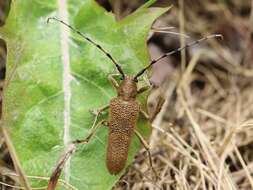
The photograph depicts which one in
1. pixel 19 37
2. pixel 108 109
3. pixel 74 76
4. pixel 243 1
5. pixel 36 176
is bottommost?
pixel 36 176

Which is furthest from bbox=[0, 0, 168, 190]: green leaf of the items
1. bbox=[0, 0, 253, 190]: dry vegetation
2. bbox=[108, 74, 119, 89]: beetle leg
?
bbox=[0, 0, 253, 190]: dry vegetation

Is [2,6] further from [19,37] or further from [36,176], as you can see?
[36,176]

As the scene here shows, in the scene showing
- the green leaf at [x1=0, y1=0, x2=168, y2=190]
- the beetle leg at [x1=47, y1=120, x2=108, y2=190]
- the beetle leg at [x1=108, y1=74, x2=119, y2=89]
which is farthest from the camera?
the beetle leg at [x1=108, y1=74, x2=119, y2=89]

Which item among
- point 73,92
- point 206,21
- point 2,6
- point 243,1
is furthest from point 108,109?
point 243,1

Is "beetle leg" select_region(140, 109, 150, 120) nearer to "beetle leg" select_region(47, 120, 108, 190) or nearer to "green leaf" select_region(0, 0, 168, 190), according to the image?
"green leaf" select_region(0, 0, 168, 190)

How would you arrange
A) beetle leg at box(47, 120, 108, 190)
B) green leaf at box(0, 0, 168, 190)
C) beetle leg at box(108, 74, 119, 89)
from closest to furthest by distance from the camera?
1. beetle leg at box(47, 120, 108, 190)
2. green leaf at box(0, 0, 168, 190)
3. beetle leg at box(108, 74, 119, 89)

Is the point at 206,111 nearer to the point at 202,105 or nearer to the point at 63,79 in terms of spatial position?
the point at 202,105

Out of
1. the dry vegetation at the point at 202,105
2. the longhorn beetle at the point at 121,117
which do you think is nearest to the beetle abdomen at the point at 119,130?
the longhorn beetle at the point at 121,117
